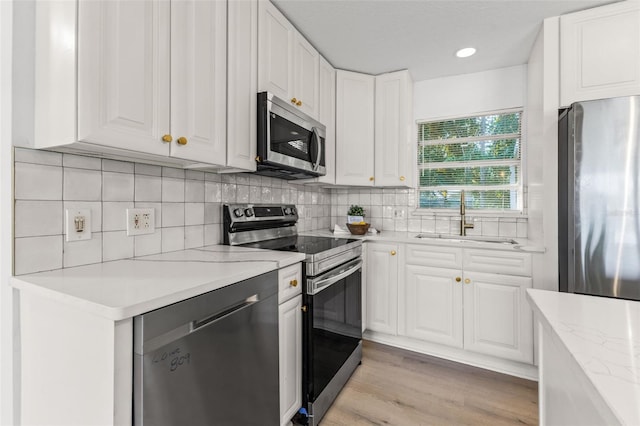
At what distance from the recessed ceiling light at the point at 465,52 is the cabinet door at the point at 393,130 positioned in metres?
0.44

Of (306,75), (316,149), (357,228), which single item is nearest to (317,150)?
(316,149)

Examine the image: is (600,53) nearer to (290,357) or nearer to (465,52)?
(465,52)

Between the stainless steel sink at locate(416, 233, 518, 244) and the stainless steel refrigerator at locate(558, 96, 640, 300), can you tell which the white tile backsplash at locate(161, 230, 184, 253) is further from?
the stainless steel refrigerator at locate(558, 96, 640, 300)

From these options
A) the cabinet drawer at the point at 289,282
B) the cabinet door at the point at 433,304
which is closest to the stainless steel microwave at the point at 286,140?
the cabinet drawer at the point at 289,282

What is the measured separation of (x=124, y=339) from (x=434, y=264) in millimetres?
2106

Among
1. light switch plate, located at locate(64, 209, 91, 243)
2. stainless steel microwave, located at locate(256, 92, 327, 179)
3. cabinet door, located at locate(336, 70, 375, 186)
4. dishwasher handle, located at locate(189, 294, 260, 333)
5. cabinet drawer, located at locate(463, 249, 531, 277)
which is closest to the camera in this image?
dishwasher handle, located at locate(189, 294, 260, 333)

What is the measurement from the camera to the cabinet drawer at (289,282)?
140cm

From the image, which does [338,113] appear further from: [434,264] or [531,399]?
[531,399]

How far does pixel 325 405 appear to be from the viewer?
1701mm

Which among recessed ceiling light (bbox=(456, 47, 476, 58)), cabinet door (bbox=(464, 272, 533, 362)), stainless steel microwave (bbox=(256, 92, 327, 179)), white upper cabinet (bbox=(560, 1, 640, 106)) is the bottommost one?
cabinet door (bbox=(464, 272, 533, 362))

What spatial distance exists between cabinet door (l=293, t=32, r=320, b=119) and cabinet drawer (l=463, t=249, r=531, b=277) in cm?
160

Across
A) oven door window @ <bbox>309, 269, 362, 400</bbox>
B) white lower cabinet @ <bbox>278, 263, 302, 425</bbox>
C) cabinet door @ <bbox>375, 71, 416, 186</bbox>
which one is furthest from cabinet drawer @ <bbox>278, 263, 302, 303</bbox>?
cabinet door @ <bbox>375, 71, 416, 186</bbox>

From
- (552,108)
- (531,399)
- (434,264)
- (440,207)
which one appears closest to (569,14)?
(552,108)

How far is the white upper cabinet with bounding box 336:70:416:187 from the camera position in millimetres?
2709
